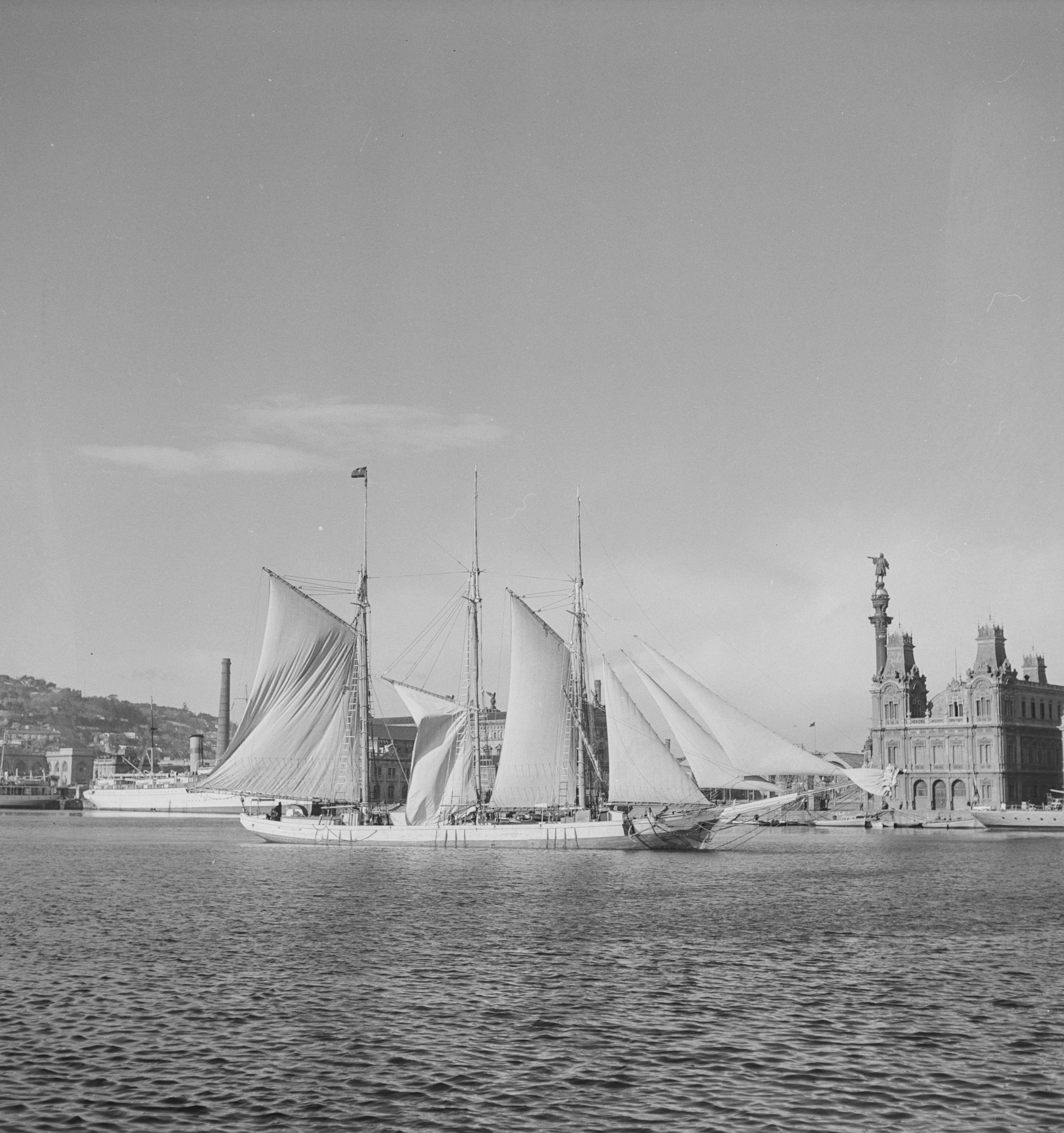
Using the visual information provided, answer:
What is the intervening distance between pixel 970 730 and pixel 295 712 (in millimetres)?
88184

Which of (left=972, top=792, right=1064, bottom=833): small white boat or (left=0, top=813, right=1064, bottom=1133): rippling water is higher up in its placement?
(left=0, top=813, right=1064, bottom=1133): rippling water

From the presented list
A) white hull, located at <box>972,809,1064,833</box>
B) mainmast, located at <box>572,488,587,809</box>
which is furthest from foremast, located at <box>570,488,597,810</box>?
white hull, located at <box>972,809,1064,833</box>

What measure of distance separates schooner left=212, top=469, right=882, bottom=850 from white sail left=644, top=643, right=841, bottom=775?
0.09 meters

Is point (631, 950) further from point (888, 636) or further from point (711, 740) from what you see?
point (888, 636)

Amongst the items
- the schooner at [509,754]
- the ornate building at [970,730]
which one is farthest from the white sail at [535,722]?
the ornate building at [970,730]

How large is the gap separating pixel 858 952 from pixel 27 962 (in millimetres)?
22081

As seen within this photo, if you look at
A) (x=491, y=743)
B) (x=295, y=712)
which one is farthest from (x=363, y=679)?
(x=491, y=743)

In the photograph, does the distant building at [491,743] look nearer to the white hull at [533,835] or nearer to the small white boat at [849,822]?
the white hull at [533,835]

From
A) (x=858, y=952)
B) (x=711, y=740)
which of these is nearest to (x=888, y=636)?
(x=711, y=740)

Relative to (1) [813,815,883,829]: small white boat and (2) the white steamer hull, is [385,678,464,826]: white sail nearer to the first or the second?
(2) the white steamer hull

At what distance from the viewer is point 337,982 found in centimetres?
3183

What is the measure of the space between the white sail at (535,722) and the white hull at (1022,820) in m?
60.4

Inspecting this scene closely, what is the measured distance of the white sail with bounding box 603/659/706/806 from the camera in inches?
3223

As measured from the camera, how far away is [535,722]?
84.5 m
